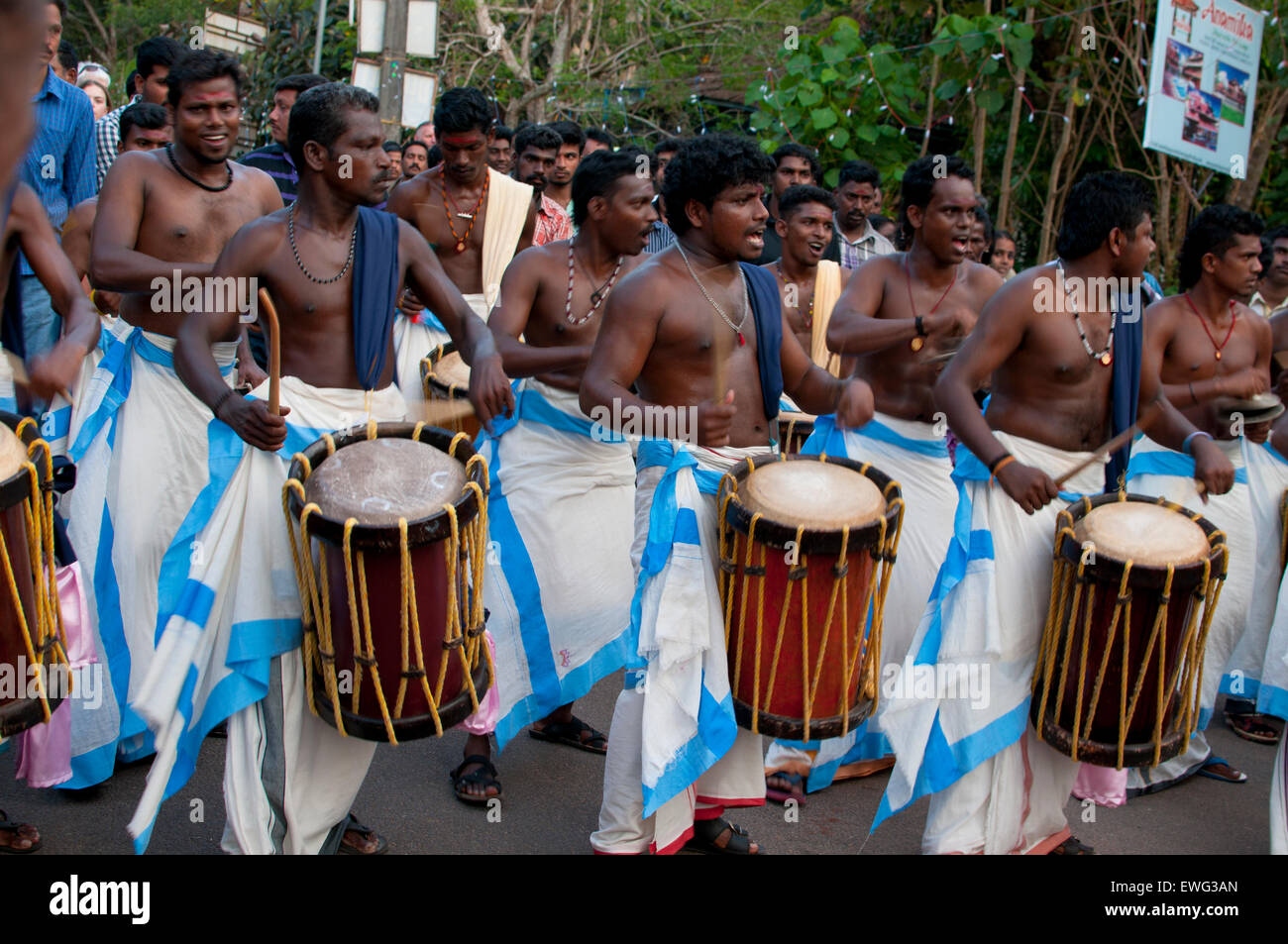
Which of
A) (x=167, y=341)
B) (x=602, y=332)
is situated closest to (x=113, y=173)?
(x=167, y=341)

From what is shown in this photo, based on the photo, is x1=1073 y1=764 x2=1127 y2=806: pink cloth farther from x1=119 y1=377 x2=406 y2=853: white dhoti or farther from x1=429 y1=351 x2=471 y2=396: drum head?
x1=429 y1=351 x2=471 y2=396: drum head

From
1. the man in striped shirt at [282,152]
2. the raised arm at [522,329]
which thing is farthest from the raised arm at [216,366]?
the man in striped shirt at [282,152]

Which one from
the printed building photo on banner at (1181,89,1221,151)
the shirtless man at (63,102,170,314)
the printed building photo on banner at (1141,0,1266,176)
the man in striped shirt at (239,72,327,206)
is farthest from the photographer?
the printed building photo on banner at (1181,89,1221,151)

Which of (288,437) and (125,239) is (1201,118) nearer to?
→ (125,239)

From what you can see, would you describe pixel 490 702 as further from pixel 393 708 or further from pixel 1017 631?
pixel 1017 631

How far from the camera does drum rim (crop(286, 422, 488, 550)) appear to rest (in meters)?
3.14

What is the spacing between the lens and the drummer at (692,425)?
12.0 ft

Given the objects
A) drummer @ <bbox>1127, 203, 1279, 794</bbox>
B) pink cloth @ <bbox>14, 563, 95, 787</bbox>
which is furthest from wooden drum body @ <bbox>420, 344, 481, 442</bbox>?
drummer @ <bbox>1127, 203, 1279, 794</bbox>

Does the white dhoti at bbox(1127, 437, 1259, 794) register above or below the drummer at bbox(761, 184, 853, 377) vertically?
below

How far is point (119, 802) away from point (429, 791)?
1.03m

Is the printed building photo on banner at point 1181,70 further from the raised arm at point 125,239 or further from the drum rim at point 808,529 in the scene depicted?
the raised arm at point 125,239

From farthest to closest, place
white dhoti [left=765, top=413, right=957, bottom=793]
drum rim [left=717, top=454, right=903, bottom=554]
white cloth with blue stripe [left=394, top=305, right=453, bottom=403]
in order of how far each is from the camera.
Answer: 1. white cloth with blue stripe [left=394, top=305, right=453, bottom=403]
2. white dhoti [left=765, top=413, right=957, bottom=793]
3. drum rim [left=717, top=454, right=903, bottom=554]

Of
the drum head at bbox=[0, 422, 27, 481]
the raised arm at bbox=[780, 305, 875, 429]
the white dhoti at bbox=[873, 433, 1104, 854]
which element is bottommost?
the white dhoti at bbox=[873, 433, 1104, 854]

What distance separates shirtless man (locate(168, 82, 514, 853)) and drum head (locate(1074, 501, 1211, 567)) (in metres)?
1.80
